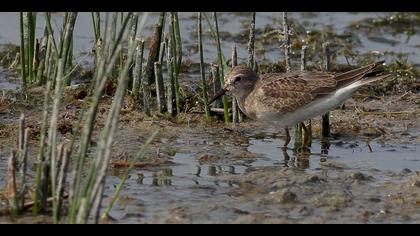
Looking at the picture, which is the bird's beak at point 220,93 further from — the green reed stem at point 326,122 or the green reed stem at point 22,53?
the green reed stem at point 22,53

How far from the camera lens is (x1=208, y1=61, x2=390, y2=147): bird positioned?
10.1 m

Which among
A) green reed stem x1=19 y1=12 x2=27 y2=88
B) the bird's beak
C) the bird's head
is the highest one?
green reed stem x1=19 y1=12 x2=27 y2=88

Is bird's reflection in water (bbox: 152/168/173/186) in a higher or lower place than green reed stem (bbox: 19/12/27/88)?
lower

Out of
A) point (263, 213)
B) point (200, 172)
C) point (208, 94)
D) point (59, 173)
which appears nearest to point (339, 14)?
point (208, 94)

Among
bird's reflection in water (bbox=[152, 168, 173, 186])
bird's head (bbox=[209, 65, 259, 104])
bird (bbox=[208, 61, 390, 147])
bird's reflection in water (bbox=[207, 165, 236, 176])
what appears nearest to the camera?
bird's reflection in water (bbox=[152, 168, 173, 186])

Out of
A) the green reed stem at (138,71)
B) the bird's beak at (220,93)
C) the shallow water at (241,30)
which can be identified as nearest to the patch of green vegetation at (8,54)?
the shallow water at (241,30)

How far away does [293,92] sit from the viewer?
10.3 meters

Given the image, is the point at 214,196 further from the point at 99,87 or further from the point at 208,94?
the point at 208,94

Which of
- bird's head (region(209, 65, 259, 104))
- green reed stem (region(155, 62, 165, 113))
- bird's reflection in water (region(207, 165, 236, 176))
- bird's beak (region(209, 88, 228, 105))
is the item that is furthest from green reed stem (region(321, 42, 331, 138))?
green reed stem (region(155, 62, 165, 113))

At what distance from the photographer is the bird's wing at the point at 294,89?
33.4ft

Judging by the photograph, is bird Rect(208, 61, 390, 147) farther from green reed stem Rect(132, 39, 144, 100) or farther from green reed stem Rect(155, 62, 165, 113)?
green reed stem Rect(132, 39, 144, 100)

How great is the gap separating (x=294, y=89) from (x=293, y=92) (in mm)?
31

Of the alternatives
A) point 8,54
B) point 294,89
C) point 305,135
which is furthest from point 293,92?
point 8,54

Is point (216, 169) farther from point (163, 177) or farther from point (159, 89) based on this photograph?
point (159, 89)
